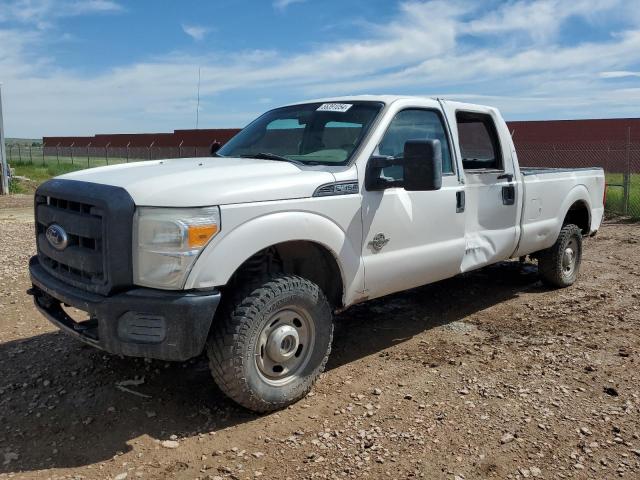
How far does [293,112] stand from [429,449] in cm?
287

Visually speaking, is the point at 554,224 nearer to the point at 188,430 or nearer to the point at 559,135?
the point at 188,430

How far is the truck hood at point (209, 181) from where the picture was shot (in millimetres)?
3191

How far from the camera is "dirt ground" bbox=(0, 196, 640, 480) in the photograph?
123 inches

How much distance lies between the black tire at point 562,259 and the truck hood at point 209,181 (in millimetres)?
3687

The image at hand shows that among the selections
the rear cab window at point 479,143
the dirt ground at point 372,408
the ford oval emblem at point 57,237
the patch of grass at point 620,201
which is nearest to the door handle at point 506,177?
the rear cab window at point 479,143

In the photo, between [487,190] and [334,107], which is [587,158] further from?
[334,107]

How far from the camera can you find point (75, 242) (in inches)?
138

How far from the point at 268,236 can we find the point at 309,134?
1381 millimetres

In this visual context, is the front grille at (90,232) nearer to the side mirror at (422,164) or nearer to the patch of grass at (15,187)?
the side mirror at (422,164)

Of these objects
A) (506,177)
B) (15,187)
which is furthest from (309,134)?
(15,187)

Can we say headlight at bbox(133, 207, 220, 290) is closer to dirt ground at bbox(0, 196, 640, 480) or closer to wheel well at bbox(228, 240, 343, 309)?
wheel well at bbox(228, 240, 343, 309)

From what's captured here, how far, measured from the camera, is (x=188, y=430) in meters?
3.48

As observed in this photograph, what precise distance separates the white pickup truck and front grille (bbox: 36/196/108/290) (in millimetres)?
12

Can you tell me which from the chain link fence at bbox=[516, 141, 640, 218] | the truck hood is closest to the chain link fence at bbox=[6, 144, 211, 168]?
the chain link fence at bbox=[516, 141, 640, 218]
